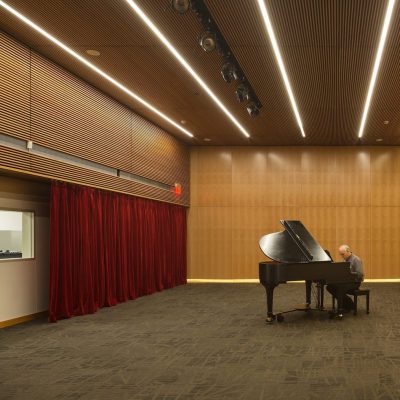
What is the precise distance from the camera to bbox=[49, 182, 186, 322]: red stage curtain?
7062mm

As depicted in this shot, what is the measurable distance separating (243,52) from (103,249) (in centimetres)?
401

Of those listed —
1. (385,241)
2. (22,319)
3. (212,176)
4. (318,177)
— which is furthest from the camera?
(212,176)

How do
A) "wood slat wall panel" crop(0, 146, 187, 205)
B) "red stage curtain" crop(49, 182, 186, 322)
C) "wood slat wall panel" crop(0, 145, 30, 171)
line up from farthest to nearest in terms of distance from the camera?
"red stage curtain" crop(49, 182, 186, 322)
"wood slat wall panel" crop(0, 146, 187, 205)
"wood slat wall panel" crop(0, 145, 30, 171)

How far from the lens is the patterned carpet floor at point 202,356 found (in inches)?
149

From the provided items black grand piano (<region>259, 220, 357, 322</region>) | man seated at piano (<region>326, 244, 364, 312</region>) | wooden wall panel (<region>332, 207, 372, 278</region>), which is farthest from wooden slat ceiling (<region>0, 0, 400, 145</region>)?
wooden wall panel (<region>332, 207, 372, 278</region>)

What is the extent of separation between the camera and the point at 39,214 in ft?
24.1

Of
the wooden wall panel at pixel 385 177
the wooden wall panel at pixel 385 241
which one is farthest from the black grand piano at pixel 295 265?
the wooden wall panel at pixel 385 177

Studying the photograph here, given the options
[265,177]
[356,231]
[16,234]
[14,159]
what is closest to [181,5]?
[14,159]

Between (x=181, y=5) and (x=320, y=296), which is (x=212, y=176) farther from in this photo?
(x=181, y=5)

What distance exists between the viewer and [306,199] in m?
12.7

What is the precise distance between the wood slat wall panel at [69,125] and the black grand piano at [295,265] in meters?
3.08

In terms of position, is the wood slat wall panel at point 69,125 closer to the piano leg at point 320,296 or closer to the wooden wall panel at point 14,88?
the wooden wall panel at point 14,88

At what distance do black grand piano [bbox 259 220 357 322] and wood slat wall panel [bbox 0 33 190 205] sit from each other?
10.1ft

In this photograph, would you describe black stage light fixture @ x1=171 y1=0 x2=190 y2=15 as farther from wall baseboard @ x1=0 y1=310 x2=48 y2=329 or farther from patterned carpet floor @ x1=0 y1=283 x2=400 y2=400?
wall baseboard @ x1=0 y1=310 x2=48 y2=329
